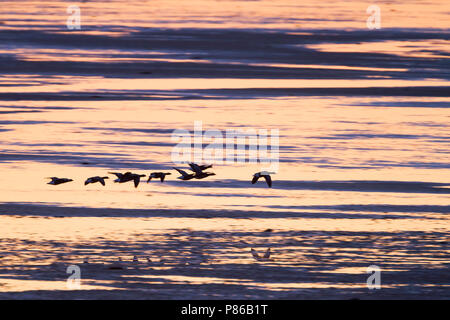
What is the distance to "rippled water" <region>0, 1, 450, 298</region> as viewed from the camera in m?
9.30

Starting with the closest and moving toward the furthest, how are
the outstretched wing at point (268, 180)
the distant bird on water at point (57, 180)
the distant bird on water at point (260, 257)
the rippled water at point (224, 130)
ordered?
the distant bird on water at point (260, 257)
the rippled water at point (224, 130)
the outstretched wing at point (268, 180)
the distant bird on water at point (57, 180)

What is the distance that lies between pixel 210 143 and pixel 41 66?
5.74 m

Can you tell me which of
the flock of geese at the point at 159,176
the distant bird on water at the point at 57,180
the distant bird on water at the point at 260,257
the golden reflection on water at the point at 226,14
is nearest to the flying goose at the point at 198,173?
the flock of geese at the point at 159,176

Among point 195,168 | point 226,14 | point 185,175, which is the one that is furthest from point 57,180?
point 226,14

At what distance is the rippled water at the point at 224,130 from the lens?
930 centimetres

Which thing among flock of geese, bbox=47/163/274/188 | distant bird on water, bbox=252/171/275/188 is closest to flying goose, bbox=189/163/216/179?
flock of geese, bbox=47/163/274/188

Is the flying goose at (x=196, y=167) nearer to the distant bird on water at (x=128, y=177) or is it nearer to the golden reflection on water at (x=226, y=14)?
the distant bird on water at (x=128, y=177)

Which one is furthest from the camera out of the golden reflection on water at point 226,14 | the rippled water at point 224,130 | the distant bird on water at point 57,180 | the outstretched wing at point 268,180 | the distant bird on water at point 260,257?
the golden reflection on water at point 226,14

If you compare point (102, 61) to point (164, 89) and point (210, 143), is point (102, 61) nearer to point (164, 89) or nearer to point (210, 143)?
point (164, 89)

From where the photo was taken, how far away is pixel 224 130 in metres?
14.1

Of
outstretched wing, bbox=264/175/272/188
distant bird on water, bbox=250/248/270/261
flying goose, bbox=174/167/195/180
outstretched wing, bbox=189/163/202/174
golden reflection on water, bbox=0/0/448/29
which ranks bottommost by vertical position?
distant bird on water, bbox=250/248/270/261

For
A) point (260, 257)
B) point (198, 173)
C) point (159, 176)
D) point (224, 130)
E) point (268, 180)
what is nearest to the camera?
point (260, 257)

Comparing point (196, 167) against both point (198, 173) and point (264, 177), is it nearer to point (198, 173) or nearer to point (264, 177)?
point (198, 173)

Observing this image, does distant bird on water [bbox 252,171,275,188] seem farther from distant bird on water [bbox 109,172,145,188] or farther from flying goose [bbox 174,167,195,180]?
distant bird on water [bbox 109,172,145,188]
